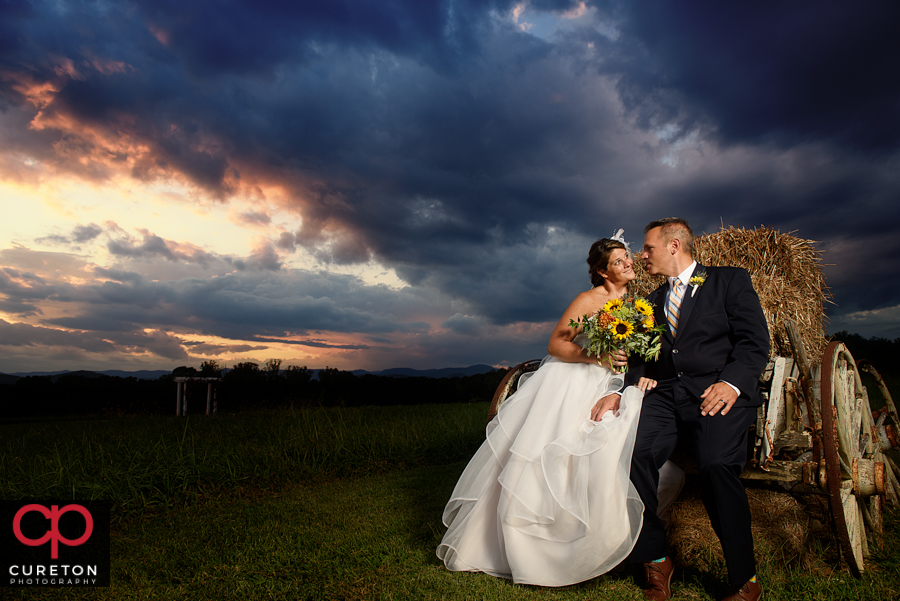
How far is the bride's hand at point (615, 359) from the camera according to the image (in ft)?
10.6

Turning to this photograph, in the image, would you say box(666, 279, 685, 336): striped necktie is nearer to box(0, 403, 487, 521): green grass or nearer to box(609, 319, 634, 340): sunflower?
box(609, 319, 634, 340): sunflower

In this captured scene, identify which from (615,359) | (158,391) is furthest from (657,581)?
(158,391)

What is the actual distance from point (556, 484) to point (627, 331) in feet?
3.47

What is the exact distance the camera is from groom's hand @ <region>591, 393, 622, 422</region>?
3074mm

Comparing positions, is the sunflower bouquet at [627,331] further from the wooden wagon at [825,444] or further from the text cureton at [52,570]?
the text cureton at [52,570]

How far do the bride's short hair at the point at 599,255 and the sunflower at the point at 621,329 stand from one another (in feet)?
3.02

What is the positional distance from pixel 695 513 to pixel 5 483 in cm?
608

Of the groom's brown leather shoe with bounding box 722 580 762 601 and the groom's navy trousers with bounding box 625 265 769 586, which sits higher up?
the groom's navy trousers with bounding box 625 265 769 586

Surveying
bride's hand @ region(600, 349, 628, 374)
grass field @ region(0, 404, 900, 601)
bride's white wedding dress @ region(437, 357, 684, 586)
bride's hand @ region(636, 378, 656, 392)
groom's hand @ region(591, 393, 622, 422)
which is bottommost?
grass field @ region(0, 404, 900, 601)

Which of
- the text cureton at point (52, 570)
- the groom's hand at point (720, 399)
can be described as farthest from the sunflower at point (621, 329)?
Answer: the text cureton at point (52, 570)

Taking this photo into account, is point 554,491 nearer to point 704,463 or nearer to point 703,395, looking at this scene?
point 704,463

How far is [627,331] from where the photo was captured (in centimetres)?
311

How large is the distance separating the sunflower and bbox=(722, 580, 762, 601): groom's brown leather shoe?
1.50 m

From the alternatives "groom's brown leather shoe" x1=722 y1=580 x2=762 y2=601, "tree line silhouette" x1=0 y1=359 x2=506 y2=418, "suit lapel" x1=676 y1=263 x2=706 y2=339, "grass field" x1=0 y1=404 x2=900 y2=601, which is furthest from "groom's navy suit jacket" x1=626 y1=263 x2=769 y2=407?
"tree line silhouette" x1=0 y1=359 x2=506 y2=418
